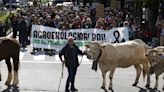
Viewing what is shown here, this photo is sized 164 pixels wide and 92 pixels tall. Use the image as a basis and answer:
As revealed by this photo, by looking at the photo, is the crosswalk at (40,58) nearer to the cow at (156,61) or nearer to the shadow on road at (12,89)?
the shadow on road at (12,89)

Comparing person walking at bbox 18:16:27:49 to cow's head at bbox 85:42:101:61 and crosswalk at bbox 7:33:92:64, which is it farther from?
cow's head at bbox 85:42:101:61

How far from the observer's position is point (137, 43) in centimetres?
1759

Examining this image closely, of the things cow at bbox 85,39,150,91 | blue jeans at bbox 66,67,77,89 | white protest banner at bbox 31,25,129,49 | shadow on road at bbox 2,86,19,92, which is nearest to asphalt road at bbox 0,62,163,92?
shadow on road at bbox 2,86,19,92

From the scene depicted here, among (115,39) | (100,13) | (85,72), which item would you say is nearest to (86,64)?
(85,72)

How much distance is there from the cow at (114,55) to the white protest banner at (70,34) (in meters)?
9.12

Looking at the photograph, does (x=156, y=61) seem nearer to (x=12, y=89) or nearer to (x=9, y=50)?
(x=12, y=89)

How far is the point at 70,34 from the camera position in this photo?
27297 millimetres

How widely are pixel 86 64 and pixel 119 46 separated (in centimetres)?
612

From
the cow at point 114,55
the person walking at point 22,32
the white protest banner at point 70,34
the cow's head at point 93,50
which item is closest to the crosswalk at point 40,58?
the white protest banner at point 70,34

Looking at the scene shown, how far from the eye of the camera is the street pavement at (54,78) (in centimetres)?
1702

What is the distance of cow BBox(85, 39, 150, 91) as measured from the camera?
16578 mm

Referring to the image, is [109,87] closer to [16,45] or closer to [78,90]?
[78,90]

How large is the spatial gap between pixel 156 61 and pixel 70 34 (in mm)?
Answer: 11108

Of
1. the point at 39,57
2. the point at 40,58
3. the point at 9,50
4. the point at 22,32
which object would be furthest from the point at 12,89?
the point at 22,32
